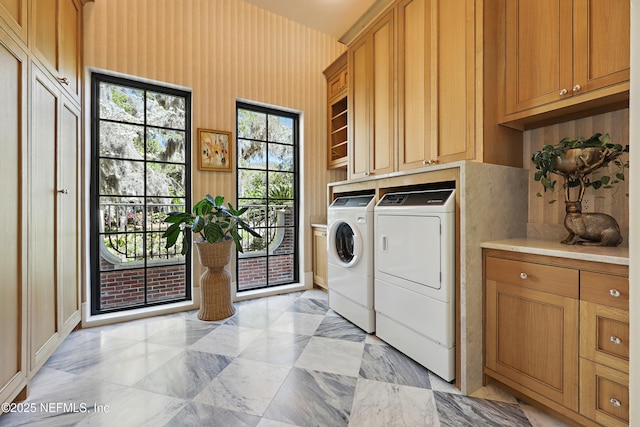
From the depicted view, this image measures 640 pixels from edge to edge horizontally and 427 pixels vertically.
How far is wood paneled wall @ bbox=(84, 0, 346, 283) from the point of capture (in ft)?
7.88

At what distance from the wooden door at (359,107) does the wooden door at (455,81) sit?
0.73 m

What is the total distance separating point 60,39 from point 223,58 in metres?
1.32

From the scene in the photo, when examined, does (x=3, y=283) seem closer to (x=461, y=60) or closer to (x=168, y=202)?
(x=168, y=202)

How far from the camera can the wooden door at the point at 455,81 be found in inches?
66.4

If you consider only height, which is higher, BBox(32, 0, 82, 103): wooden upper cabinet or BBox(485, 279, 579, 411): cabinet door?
BBox(32, 0, 82, 103): wooden upper cabinet

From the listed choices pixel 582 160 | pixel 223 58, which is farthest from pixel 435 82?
pixel 223 58

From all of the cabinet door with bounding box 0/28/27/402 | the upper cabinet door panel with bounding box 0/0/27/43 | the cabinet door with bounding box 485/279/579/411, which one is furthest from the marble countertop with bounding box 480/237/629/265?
the upper cabinet door panel with bounding box 0/0/27/43

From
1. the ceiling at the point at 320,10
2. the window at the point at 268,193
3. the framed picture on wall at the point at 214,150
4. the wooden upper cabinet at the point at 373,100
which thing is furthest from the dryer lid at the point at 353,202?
the ceiling at the point at 320,10

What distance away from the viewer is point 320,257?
329cm

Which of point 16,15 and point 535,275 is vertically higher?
point 16,15

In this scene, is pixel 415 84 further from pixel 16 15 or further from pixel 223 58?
pixel 16 15

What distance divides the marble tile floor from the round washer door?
57 cm

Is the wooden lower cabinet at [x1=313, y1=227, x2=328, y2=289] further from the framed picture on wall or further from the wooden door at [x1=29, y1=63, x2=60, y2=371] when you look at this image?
the wooden door at [x1=29, y1=63, x2=60, y2=371]

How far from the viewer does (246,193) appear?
311cm
